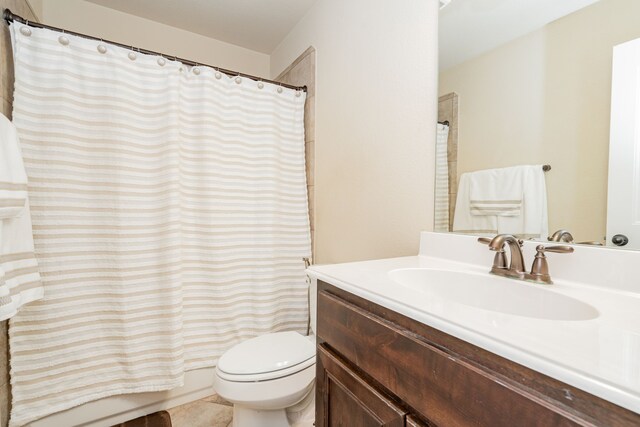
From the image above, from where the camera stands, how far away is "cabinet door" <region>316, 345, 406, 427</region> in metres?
0.60

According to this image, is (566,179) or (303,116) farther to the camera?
(303,116)

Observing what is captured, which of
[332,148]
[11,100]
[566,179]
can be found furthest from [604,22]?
[11,100]

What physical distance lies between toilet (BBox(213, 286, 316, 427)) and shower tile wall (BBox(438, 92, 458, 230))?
0.86 meters

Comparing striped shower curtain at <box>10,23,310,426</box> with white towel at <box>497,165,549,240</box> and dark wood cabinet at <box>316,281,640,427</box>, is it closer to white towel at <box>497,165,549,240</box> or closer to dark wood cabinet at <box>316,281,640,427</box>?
dark wood cabinet at <box>316,281,640,427</box>

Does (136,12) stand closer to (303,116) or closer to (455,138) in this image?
(303,116)

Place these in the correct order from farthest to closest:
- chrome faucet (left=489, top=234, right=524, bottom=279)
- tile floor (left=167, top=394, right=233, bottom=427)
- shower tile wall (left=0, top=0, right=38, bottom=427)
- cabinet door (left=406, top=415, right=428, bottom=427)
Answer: tile floor (left=167, top=394, right=233, bottom=427), shower tile wall (left=0, top=0, right=38, bottom=427), chrome faucet (left=489, top=234, right=524, bottom=279), cabinet door (left=406, top=415, right=428, bottom=427)

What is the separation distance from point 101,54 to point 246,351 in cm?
159

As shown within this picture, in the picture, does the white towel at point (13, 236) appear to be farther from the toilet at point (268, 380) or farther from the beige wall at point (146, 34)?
the beige wall at point (146, 34)

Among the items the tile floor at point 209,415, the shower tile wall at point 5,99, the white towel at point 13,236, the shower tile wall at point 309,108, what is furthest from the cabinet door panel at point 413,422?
the shower tile wall at point 5,99

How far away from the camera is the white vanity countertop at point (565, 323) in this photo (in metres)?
0.34

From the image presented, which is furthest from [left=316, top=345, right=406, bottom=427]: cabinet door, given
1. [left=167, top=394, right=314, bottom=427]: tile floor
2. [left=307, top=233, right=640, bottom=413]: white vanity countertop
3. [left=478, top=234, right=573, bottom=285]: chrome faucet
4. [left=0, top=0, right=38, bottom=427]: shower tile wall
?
[left=0, top=0, right=38, bottom=427]: shower tile wall

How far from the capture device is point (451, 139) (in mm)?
1102

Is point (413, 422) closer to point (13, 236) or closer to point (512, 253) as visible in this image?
point (512, 253)

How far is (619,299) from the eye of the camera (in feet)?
2.07
